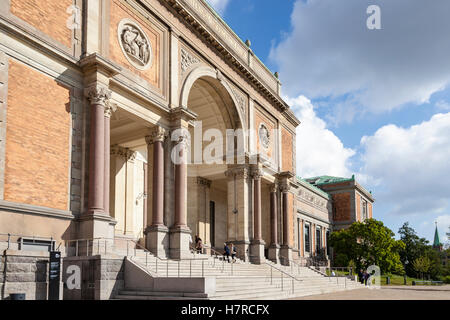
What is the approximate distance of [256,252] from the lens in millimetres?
29375

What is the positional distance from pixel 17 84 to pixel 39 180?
10.5 feet

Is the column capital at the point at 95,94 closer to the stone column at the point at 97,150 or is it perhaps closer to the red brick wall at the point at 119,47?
the stone column at the point at 97,150

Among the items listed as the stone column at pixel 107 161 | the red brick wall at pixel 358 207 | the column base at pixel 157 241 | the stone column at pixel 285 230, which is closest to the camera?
the stone column at pixel 107 161

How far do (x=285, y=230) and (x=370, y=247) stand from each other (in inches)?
712

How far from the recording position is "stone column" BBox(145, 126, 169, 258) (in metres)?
20.7

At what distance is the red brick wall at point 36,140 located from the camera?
14555mm

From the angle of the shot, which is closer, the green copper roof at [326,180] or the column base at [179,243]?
the column base at [179,243]

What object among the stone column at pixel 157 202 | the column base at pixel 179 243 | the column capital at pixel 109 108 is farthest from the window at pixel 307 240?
the column capital at pixel 109 108

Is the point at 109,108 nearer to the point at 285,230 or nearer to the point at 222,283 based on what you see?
the point at 222,283

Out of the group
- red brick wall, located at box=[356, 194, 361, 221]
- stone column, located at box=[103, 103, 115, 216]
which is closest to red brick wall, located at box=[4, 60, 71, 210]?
stone column, located at box=[103, 103, 115, 216]

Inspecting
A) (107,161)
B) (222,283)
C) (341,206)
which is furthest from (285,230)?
(341,206)

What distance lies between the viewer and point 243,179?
29.8 meters

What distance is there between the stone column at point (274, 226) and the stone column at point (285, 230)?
755mm
